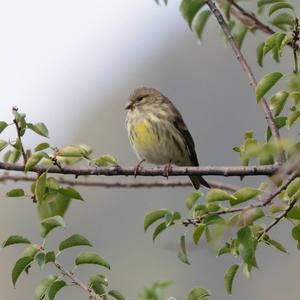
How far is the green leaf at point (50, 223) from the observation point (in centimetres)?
448

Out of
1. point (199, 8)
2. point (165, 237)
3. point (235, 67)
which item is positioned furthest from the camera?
point (235, 67)

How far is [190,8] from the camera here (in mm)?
5215

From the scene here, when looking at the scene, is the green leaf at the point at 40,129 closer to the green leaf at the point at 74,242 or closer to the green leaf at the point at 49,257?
the green leaf at the point at 74,242

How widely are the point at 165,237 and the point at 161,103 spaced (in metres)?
59.1

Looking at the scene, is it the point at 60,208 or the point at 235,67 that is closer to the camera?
the point at 60,208

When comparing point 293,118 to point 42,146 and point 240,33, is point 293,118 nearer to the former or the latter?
point 240,33

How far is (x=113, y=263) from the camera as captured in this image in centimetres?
6862

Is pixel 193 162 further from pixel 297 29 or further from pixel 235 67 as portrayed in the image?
pixel 235 67

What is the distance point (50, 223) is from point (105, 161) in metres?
0.44

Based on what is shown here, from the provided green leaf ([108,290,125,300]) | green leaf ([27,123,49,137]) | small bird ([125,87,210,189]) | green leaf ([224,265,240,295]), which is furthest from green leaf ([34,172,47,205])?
small bird ([125,87,210,189])

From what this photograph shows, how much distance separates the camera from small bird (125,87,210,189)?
777cm

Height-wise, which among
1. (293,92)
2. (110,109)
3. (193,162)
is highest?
(293,92)

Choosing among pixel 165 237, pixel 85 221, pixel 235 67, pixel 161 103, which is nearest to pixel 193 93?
pixel 235 67

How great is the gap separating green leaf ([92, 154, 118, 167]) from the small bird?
2659 millimetres
